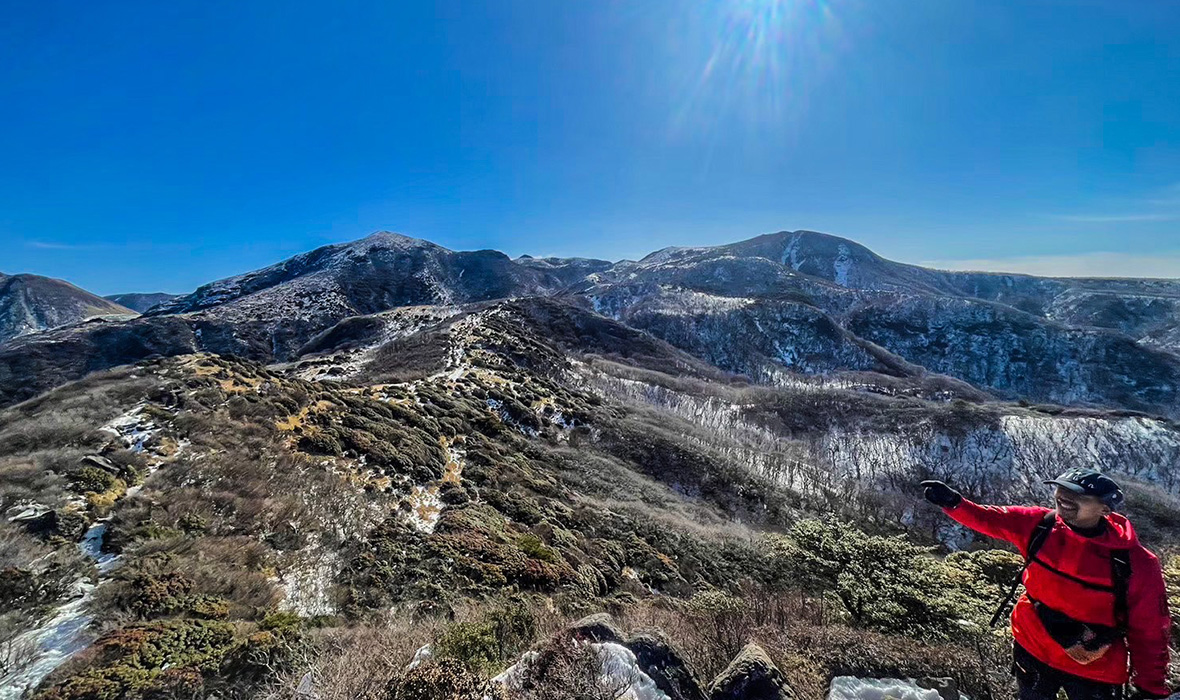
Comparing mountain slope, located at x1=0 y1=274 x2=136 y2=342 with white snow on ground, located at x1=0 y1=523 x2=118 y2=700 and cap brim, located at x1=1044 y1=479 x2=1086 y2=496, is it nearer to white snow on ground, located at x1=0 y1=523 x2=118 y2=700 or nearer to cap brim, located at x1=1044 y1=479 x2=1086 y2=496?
white snow on ground, located at x1=0 y1=523 x2=118 y2=700

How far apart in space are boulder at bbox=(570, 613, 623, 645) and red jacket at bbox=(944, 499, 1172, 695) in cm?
367

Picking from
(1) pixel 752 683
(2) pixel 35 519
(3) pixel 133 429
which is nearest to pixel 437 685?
(1) pixel 752 683

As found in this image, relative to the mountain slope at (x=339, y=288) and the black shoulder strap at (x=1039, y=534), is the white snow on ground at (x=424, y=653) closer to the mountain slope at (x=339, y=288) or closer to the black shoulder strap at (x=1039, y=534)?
the black shoulder strap at (x=1039, y=534)

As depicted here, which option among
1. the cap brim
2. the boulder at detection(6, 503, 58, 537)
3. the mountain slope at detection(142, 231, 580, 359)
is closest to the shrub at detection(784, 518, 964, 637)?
the cap brim

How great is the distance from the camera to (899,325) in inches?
4281

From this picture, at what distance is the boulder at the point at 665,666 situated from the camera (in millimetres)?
4125

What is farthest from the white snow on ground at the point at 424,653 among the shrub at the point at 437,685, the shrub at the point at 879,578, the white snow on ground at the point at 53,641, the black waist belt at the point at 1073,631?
the shrub at the point at 879,578

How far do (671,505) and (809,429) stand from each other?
36.0m

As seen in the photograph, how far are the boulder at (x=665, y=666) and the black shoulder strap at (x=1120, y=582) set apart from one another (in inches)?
129

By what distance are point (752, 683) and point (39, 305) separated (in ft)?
669

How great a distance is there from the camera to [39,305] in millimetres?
122312

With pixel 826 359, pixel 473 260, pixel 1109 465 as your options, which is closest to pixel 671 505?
pixel 1109 465

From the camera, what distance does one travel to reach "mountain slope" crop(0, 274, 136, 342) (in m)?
114

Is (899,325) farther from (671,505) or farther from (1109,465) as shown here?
(671,505)
